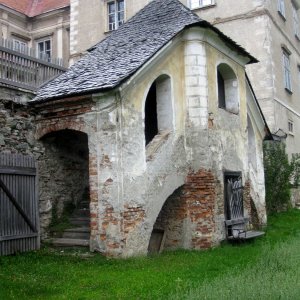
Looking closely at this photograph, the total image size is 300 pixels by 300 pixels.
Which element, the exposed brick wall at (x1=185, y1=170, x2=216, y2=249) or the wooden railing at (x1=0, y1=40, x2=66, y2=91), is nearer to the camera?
the wooden railing at (x1=0, y1=40, x2=66, y2=91)

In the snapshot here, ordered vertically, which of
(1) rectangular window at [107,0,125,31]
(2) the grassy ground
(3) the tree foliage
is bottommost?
(2) the grassy ground

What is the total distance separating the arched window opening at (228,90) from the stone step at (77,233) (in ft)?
17.6

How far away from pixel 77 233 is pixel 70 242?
387 mm

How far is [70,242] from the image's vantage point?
10.9 m

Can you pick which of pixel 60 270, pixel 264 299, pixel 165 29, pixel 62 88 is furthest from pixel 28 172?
pixel 264 299

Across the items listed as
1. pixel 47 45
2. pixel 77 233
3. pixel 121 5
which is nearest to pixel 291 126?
pixel 121 5

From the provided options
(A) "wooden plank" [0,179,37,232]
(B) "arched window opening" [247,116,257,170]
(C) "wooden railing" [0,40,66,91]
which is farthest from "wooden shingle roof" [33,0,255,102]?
(B) "arched window opening" [247,116,257,170]

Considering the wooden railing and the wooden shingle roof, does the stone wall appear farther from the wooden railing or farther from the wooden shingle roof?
the wooden shingle roof

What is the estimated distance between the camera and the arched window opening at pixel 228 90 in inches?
549

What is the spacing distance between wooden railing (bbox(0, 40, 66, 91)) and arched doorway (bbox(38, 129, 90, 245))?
1.39 meters

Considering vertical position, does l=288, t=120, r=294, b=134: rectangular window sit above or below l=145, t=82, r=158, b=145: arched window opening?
above

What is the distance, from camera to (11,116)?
10945 millimetres

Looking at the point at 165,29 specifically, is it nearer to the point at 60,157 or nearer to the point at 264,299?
Answer: the point at 60,157

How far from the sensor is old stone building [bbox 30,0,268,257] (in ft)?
34.2
